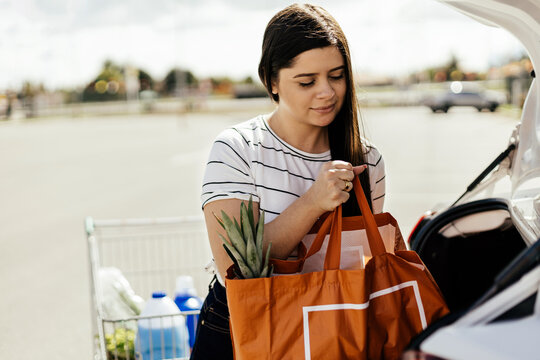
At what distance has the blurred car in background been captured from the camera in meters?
38.0

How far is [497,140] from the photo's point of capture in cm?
1991

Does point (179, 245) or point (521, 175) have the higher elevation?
point (521, 175)

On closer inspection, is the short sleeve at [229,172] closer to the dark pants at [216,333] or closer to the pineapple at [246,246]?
the pineapple at [246,246]

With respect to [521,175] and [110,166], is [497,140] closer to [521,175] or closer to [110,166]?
[110,166]

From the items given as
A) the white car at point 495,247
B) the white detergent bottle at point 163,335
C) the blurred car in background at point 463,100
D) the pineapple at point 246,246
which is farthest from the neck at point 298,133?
the blurred car in background at point 463,100

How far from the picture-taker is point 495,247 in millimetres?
2828

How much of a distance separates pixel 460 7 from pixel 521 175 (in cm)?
67

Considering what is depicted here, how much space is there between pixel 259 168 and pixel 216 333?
588 millimetres

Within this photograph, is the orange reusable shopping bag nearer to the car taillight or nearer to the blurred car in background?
the car taillight

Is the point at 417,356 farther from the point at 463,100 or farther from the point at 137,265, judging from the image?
the point at 463,100

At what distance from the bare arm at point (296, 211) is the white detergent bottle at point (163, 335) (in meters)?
1.01

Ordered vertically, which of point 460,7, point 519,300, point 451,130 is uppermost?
point 460,7

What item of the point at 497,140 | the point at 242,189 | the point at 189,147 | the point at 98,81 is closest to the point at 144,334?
the point at 242,189

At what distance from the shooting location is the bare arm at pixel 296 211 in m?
1.96
